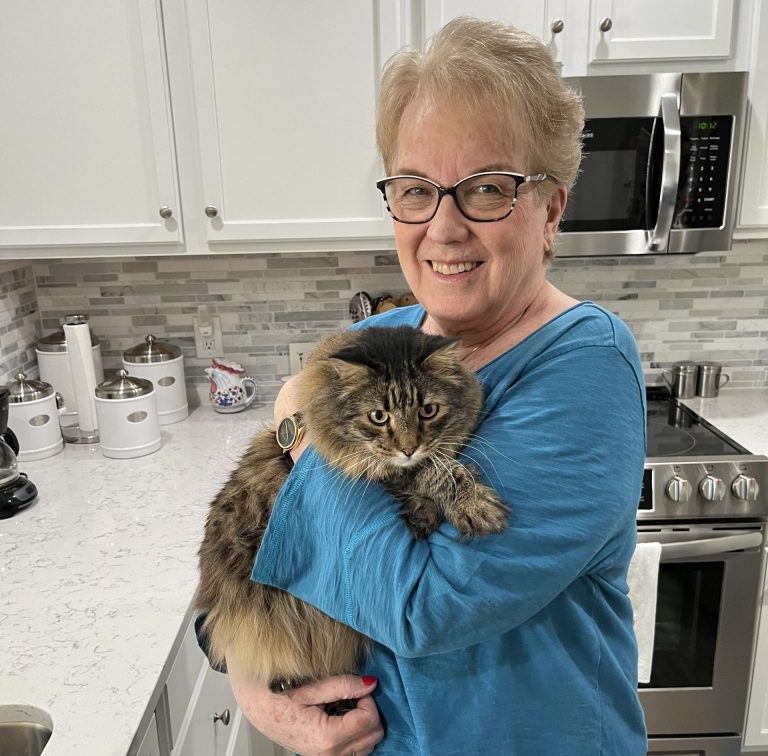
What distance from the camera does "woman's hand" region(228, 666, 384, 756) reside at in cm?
94

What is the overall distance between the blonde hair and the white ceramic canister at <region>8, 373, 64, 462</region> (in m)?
1.61

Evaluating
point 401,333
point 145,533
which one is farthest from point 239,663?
point 145,533

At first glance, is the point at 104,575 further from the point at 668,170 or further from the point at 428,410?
the point at 668,170

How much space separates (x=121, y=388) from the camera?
2.07m

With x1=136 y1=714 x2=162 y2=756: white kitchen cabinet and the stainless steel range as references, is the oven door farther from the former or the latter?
x1=136 y1=714 x2=162 y2=756: white kitchen cabinet

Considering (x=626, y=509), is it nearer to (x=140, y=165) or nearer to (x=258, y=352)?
(x=140, y=165)

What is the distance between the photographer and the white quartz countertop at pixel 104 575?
1098mm

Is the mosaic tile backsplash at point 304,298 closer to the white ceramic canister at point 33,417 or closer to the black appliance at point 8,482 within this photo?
the white ceramic canister at point 33,417

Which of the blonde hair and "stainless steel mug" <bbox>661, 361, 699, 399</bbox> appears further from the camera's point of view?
"stainless steel mug" <bbox>661, 361, 699, 399</bbox>

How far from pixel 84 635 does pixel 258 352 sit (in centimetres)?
143

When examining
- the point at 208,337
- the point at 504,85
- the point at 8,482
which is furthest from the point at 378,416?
the point at 208,337

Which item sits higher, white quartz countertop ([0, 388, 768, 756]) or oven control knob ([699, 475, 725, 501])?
white quartz countertop ([0, 388, 768, 756])

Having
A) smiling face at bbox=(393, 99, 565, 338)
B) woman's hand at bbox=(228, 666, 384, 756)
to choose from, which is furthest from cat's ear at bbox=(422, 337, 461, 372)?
woman's hand at bbox=(228, 666, 384, 756)

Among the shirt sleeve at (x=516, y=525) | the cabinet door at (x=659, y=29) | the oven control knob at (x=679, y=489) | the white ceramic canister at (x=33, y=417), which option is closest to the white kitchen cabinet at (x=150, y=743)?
the shirt sleeve at (x=516, y=525)
